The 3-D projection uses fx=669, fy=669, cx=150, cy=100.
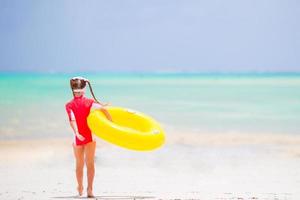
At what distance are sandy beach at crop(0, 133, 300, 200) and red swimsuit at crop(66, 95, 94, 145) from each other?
58 centimetres

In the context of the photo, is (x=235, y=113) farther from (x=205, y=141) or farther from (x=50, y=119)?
(x=205, y=141)

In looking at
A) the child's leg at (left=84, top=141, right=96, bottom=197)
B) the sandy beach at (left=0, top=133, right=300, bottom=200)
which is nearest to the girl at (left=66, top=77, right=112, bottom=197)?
the child's leg at (left=84, top=141, right=96, bottom=197)

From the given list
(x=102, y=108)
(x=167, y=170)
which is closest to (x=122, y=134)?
(x=102, y=108)

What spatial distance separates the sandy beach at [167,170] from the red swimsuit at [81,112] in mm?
585

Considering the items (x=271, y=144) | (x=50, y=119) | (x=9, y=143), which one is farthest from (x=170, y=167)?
(x=50, y=119)

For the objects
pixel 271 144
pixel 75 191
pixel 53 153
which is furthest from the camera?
pixel 271 144

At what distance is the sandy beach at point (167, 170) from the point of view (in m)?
5.82

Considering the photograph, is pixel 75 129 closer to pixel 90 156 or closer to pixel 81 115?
pixel 81 115

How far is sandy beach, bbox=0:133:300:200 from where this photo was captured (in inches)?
229

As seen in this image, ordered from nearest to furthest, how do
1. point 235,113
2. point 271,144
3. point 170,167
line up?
1. point 170,167
2. point 271,144
3. point 235,113

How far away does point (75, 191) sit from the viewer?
591cm

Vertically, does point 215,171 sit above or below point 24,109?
Result: above

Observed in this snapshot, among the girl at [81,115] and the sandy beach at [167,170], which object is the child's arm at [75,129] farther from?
the sandy beach at [167,170]

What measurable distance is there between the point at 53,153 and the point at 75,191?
307 cm
